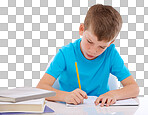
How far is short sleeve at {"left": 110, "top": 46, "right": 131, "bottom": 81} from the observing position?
1527mm

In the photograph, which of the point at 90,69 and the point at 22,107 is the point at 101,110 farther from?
the point at 90,69

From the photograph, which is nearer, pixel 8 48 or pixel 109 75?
pixel 109 75

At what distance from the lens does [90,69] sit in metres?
1.56

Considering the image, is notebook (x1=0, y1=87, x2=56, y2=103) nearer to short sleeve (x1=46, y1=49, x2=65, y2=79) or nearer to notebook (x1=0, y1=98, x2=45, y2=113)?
notebook (x1=0, y1=98, x2=45, y2=113)

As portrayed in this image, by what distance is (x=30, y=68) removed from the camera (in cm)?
234

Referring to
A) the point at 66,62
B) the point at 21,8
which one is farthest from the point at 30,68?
the point at 66,62

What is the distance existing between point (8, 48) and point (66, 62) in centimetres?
95

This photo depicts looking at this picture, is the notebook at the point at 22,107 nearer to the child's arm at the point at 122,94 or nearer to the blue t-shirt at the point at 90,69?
the child's arm at the point at 122,94

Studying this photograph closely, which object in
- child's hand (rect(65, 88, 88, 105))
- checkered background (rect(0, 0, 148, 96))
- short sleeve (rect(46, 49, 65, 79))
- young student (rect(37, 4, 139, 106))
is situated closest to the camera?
child's hand (rect(65, 88, 88, 105))

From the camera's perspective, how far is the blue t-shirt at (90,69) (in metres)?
1.54

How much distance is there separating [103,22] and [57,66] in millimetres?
348

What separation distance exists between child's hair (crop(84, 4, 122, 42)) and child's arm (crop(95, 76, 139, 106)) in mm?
259

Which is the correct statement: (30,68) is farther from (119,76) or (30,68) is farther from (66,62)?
(119,76)

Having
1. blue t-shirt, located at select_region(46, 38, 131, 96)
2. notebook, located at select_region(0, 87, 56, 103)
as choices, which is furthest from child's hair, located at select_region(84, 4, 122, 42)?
notebook, located at select_region(0, 87, 56, 103)
